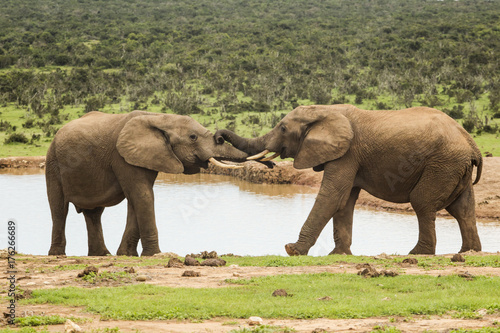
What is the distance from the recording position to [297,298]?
792 centimetres

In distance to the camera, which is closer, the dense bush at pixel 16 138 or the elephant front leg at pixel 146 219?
the elephant front leg at pixel 146 219

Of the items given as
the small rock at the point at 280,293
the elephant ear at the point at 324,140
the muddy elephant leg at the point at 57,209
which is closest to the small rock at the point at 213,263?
the small rock at the point at 280,293

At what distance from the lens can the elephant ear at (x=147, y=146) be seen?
12.2 m

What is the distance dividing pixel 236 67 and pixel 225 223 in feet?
109

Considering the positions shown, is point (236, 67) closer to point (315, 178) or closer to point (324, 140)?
point (315, 178)

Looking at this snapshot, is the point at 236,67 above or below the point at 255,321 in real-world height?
above

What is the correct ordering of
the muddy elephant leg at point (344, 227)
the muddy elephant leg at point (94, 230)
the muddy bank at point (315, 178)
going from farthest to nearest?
the muddy bank at point (315, 178), the muddy elephant leg at point (94, 230), the muddy elephant leg at point (344, 227)

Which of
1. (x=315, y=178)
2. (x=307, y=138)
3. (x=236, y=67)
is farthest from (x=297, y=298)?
(x=236, y=67)

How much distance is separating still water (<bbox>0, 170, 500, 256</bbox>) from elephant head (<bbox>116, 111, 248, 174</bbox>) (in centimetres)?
412

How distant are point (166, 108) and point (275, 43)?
88.5ft

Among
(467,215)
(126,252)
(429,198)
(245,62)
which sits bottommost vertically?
(126,252)

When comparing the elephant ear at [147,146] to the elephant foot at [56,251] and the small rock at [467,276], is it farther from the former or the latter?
the small rock at [467,276]

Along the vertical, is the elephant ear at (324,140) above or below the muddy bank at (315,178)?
above

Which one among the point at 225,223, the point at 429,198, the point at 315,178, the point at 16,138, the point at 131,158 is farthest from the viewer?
the point at 16,138
